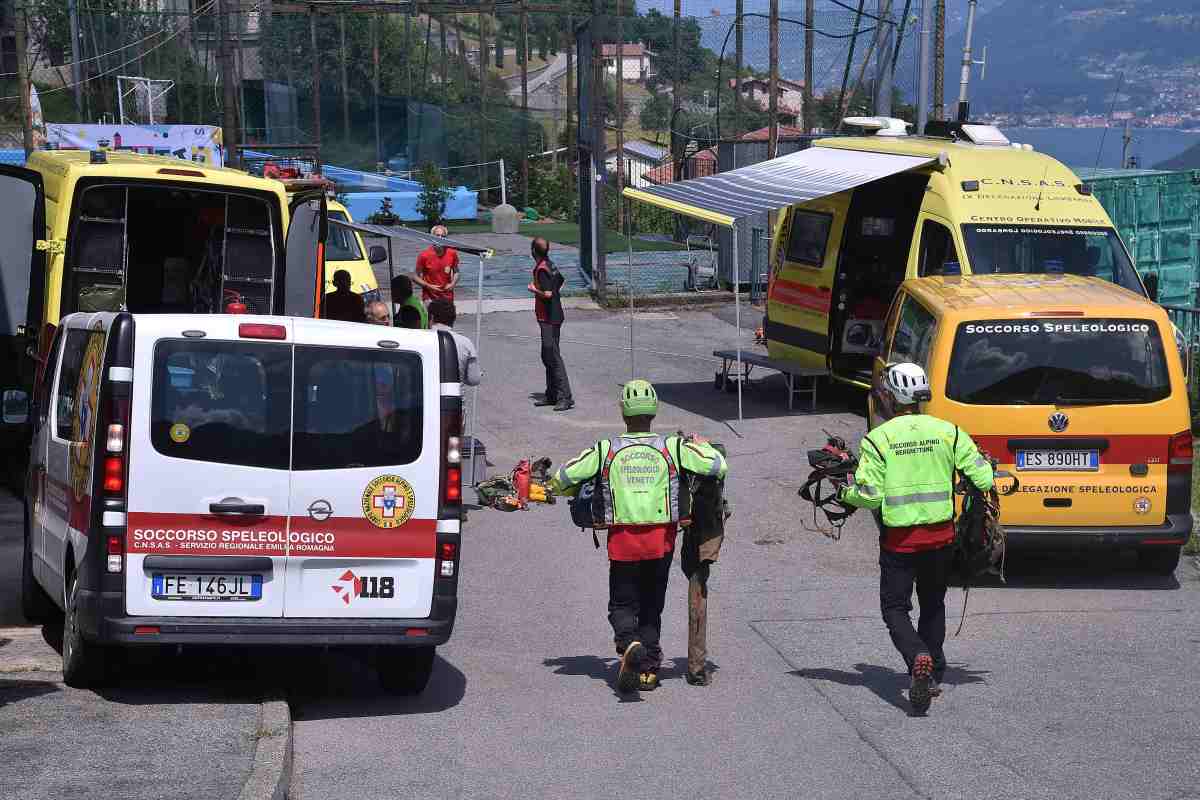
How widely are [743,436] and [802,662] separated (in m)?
7.12

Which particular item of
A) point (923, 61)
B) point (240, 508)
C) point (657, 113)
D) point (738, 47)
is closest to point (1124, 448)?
point (240, 508)

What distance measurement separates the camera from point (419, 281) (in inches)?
711

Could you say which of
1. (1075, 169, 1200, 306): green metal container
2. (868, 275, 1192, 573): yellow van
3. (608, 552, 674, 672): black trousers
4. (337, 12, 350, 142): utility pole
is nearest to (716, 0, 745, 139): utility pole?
(1075, 169, 1200, 306): green metal container

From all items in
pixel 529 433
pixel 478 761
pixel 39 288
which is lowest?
pixel 529 433

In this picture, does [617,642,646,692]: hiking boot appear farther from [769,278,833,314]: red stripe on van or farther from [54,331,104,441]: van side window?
[769,278,833,314]: red stripe on van

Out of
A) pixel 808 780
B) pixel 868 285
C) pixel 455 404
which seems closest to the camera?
pixel 808 780

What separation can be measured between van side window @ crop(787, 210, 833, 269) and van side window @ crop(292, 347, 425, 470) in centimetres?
1071

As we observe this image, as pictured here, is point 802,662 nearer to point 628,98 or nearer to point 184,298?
point 184,298

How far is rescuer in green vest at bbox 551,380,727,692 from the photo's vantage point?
27.7 ft

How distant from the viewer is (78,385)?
8.55 meters

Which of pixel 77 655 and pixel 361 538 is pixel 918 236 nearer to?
pixel 361 538

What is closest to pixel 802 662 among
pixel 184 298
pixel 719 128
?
pixel 184 298

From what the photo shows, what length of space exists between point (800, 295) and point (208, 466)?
1159cm

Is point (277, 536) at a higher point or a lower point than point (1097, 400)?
→ higher
